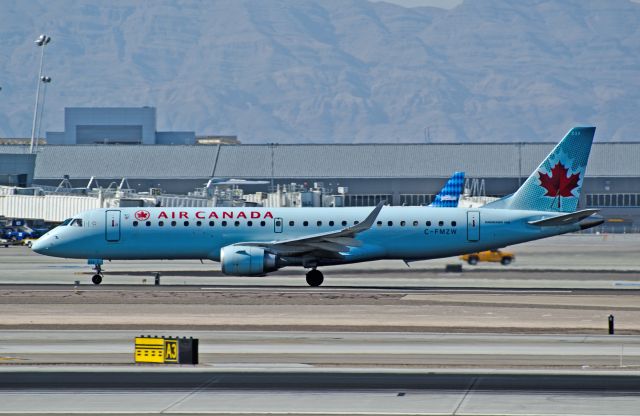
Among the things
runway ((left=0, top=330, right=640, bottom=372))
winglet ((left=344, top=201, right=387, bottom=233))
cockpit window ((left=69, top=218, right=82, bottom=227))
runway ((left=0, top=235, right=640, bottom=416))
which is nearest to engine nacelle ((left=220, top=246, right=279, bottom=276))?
runway ((left=0, top=235, right=640, bottom=416))

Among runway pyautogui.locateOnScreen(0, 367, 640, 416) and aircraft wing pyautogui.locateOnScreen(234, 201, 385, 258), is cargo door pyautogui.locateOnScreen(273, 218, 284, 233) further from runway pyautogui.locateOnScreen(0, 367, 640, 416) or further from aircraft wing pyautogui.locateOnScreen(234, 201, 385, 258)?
runway pyautogui.locateOnScreen(0, 367, 640, 416)

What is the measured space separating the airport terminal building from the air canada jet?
84.8 metres

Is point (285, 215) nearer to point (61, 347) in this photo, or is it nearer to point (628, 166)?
point (61, 347)

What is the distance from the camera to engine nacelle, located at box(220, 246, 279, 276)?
5681cm

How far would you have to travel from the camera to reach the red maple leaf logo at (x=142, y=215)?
194 feet

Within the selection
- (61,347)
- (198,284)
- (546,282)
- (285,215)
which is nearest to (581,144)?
(546,282)

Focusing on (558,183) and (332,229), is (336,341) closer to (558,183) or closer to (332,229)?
(332,229)

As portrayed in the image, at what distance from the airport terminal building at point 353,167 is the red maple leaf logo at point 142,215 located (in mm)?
85143

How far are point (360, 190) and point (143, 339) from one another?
114m

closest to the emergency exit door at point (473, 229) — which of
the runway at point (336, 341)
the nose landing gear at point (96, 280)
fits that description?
the runway at point (336, 341)

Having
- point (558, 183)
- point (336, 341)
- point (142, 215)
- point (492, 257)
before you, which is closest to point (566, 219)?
point (558, 183)

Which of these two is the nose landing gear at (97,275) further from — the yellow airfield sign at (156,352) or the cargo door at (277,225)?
the yellow airfield sign at (156,352)

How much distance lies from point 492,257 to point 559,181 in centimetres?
1161

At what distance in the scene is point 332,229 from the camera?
5891 cm
